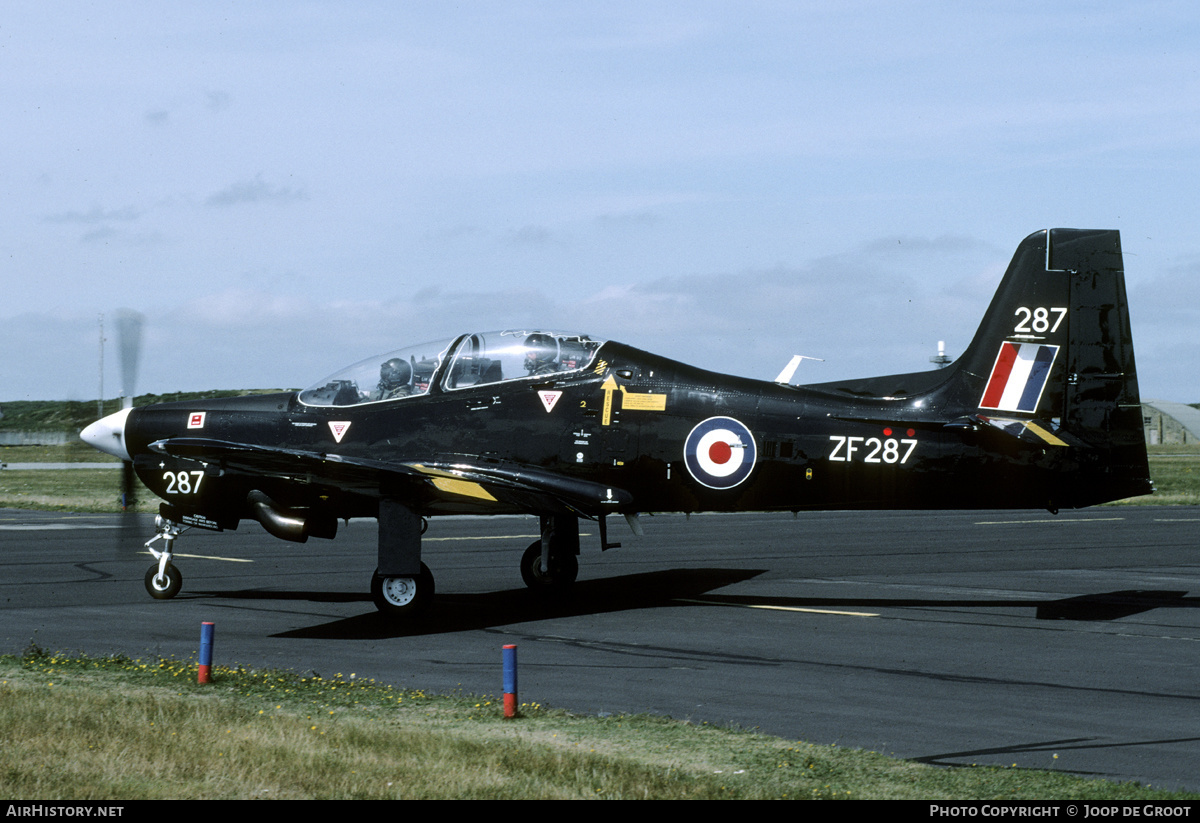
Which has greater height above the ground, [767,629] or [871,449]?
[871,449]

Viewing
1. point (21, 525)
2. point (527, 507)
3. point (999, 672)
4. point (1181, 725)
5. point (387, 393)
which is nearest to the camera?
point (1181, 725)

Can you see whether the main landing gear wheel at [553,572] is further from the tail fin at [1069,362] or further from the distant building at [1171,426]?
the distant building at [1171,426]

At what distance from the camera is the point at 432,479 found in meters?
14.4

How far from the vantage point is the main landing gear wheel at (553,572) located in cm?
1727

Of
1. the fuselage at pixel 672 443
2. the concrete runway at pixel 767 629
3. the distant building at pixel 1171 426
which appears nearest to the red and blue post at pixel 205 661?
the concrete runway at pixel 767 629

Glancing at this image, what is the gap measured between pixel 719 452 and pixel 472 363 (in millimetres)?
3395

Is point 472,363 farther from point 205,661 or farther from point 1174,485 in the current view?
point 1174,485

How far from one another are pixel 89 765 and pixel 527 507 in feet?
25.7

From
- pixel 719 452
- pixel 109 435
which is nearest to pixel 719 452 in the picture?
pixel 719 452

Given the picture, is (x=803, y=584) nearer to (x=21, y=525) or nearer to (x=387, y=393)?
(x=387, y=393)

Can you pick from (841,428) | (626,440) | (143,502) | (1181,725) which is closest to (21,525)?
(143,502)

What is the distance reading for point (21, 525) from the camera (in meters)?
30.8

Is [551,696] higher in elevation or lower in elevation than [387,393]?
lower

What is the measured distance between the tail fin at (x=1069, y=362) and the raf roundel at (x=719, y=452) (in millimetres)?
2765
